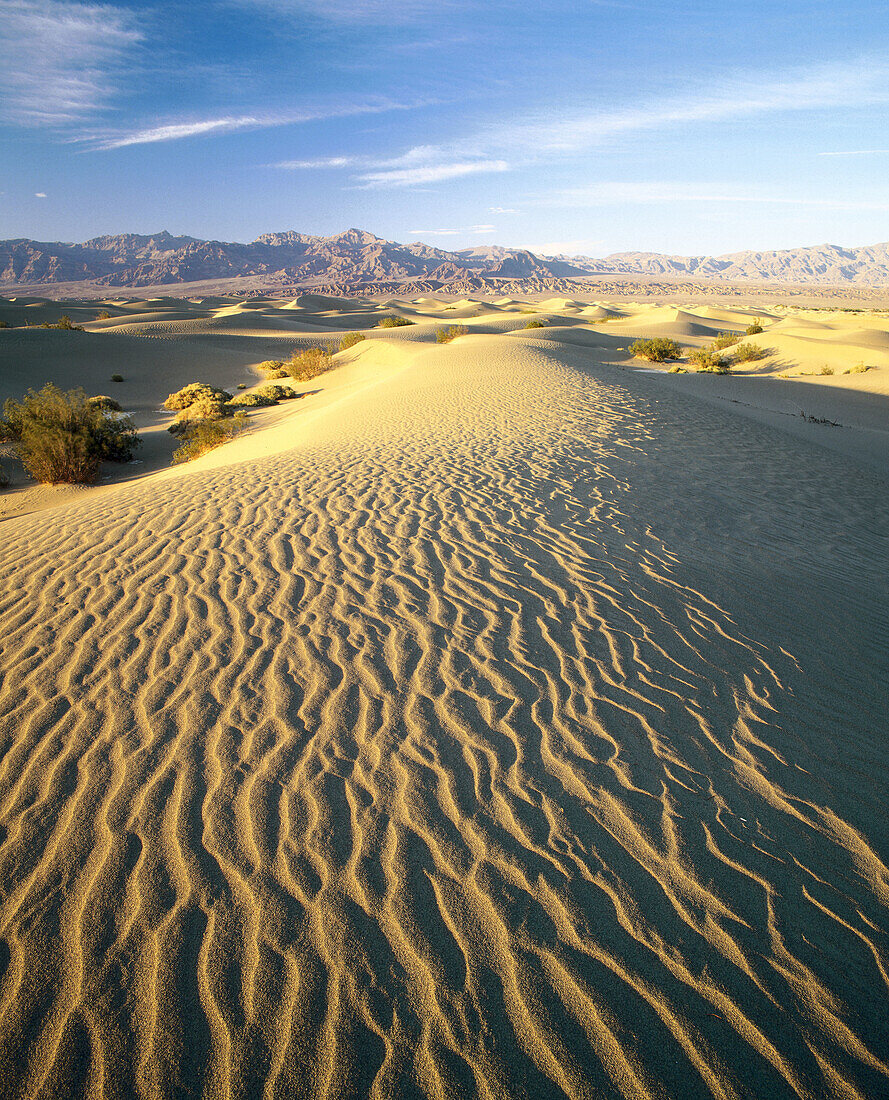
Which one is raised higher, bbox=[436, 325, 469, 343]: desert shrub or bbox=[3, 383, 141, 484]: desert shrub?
bbox=[436, 325, 469, 343]: desert shrub

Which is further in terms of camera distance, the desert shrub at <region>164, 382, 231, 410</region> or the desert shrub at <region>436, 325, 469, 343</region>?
the desert shrub at <region>436, 325, 469, 343</region>

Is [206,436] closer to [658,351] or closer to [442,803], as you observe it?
[442,803]

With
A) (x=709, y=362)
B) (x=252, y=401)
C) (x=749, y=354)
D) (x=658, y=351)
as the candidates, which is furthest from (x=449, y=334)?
(x=252, y=401)

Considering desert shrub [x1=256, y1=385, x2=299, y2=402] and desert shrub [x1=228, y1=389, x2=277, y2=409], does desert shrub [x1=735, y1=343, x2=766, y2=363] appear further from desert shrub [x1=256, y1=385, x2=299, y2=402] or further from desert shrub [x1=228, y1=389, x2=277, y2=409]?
desert shrub [x1=228, y1=389, x2=277, y2=409]

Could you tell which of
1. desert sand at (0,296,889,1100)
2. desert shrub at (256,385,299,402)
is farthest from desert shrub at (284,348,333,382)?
desert sand at (0,296,889,1100)

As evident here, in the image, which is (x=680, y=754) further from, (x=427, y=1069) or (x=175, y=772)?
(x=175, y=772)

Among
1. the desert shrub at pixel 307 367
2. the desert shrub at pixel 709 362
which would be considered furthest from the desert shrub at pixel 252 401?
the desert shrub at pixel 709 362

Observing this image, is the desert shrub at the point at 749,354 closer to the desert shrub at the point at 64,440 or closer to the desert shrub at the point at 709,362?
the desert shrub at the point at 709,362

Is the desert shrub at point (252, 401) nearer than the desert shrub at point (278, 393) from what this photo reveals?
Yes
